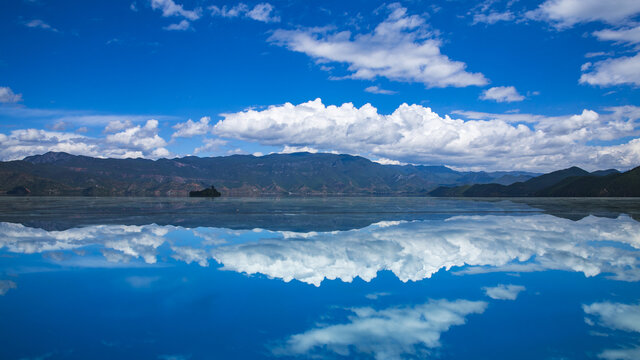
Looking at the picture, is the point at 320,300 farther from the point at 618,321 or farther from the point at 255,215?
the point at 255,215

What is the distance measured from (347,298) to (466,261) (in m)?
8.64

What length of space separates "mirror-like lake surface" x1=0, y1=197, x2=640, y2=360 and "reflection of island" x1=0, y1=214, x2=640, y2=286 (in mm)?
162

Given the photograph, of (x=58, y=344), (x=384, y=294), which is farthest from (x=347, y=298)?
(x=58, y=344)

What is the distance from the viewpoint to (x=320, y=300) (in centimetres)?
1226

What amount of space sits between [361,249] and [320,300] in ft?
29.8

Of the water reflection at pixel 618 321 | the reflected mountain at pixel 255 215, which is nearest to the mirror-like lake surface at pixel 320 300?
the water reflection at pixel 618 321

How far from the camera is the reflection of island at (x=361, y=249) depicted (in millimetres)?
16734

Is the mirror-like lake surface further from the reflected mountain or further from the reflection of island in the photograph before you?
the reflected mountain

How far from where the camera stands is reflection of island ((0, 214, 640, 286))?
54.9 feet

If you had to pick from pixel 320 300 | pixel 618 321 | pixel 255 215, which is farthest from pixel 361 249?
pixel 255 215

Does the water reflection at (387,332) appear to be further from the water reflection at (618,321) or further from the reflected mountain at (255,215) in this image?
the reflected mountain at (255,215)

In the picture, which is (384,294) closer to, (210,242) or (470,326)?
(470,326)

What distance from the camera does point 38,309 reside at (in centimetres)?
1148

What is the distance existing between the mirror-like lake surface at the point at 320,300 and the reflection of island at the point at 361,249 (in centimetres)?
16
